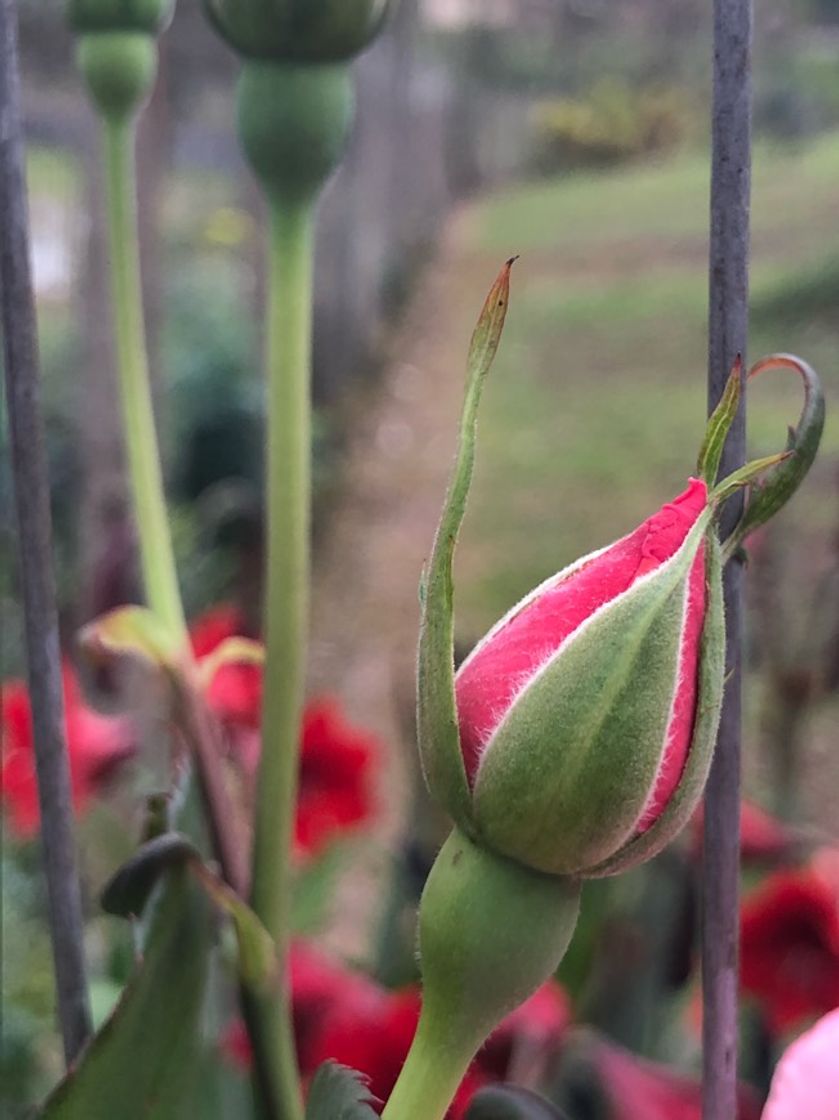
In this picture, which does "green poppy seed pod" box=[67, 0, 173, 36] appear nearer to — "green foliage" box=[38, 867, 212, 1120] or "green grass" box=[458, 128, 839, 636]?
"green foliage" box=[38, 867, 212, 1120]

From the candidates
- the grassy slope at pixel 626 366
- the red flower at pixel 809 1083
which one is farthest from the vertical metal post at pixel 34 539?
the grassy slope at pixel 626 366

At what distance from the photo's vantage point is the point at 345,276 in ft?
11.1

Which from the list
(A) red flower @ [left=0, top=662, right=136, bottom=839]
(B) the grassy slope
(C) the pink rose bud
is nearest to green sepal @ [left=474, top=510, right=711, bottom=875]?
(C) the pink rose bud

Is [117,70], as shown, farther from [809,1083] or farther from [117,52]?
[809,1083]

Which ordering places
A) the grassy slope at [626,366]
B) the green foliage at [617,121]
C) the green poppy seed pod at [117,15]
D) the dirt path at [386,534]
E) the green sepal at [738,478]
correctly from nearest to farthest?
the green sepal at [738,478] → the green poppy seed pod at [117,15] → the dirt path at [386,534] → the grassy slope at [626,366] → the green foliage at [617,121]

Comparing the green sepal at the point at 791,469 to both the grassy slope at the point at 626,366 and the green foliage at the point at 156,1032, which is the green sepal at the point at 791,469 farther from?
the grassy slope at the point at 626,366

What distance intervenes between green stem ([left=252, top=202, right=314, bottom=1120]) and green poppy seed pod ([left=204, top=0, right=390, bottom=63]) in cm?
3

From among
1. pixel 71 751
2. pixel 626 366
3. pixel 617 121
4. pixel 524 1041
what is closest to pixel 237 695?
pixel 71 751

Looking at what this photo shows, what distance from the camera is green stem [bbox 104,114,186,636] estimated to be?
29cm

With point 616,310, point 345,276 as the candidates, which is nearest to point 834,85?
point 616,310

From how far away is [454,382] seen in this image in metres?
3.85

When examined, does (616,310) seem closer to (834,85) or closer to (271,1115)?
(834,85)

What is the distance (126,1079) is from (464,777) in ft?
0.31

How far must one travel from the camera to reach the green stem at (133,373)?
291 millimetres
